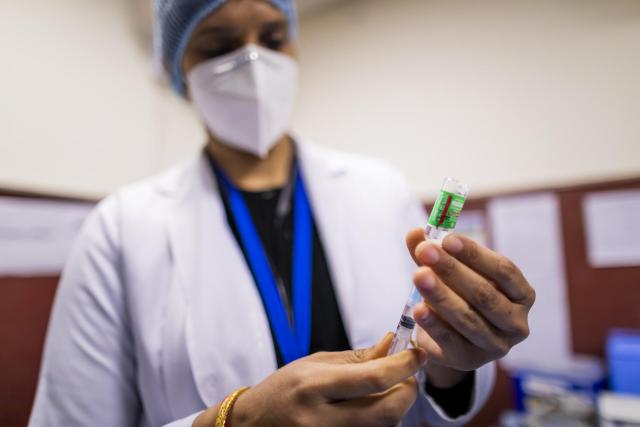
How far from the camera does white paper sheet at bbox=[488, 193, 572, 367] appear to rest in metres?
0.84

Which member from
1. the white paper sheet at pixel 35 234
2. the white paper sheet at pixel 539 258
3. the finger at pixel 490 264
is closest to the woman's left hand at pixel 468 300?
the finger at pixel 490 264

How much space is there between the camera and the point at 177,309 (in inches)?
20.1

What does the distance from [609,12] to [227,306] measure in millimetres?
1136

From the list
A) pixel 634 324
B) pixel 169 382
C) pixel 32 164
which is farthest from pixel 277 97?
pixel 634 324

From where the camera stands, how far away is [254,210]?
599mm

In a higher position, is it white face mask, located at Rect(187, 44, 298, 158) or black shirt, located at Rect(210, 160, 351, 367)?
white face mask, located at Rect(187, 44, 298, 158)

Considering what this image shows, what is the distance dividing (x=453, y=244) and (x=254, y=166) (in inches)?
18.5

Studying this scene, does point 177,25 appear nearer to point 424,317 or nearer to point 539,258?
point 424,317

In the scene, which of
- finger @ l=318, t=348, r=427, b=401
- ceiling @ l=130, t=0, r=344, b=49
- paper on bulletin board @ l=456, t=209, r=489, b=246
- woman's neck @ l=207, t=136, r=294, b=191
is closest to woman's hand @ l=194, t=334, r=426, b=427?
finger @ l=318, t=348, r=427, b=401

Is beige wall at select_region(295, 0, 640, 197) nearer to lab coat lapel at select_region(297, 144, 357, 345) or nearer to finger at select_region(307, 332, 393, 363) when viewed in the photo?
lab coat lapel at select_region(297, 144, 357, 345)

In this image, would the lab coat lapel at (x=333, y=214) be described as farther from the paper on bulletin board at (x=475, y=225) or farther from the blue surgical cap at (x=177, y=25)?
the paper on bulletin board at (x=475, y=225)

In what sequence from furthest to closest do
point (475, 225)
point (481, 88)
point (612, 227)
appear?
1. point (481, 88)
2. point (475, 225)
3. point (612, 227)

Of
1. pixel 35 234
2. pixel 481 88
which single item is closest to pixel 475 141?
pixel 481 88

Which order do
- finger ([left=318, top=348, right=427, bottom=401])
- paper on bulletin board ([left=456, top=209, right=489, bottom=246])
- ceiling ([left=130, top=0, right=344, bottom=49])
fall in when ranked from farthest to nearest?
ceiling ([left=130, top=0, right=344, bottom=49]) → paper on bulletin board ([left=456, top=209, right=489, bottom=246]) → finger ([left=318, top=348, right=427, bottom=401])
